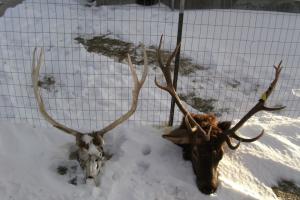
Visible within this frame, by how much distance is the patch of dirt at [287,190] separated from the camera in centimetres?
542

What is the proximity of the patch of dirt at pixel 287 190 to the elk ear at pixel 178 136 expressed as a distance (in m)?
1.42

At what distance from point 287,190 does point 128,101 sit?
3.42 metres

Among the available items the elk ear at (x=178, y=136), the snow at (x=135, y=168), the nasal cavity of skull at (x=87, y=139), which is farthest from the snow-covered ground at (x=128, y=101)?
the nasal cavity of skull at (x=87, y=139)

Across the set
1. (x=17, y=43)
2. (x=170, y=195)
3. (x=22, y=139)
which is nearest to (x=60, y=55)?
(x=17, y=43)

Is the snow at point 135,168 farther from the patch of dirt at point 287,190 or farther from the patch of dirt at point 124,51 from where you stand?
the patch of dirt at point 124,51

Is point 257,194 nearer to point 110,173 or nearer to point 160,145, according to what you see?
point 160,145

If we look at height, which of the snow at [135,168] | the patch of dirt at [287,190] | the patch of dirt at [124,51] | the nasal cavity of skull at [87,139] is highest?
the nasal cavity of skull at [87,139]

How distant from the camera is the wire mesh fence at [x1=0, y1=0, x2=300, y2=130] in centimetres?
743

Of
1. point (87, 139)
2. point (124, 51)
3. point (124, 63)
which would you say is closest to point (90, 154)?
point (87, 139)

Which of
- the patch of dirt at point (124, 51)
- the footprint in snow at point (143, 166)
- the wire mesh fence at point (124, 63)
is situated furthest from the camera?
the patch of dirt at point (124, 51)

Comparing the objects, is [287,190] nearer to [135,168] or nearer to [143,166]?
[143,166]

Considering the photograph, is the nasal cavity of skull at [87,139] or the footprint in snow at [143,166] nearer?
the nasal cavity of skull at [87,139]

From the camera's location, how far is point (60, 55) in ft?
31.4

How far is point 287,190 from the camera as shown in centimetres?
552
